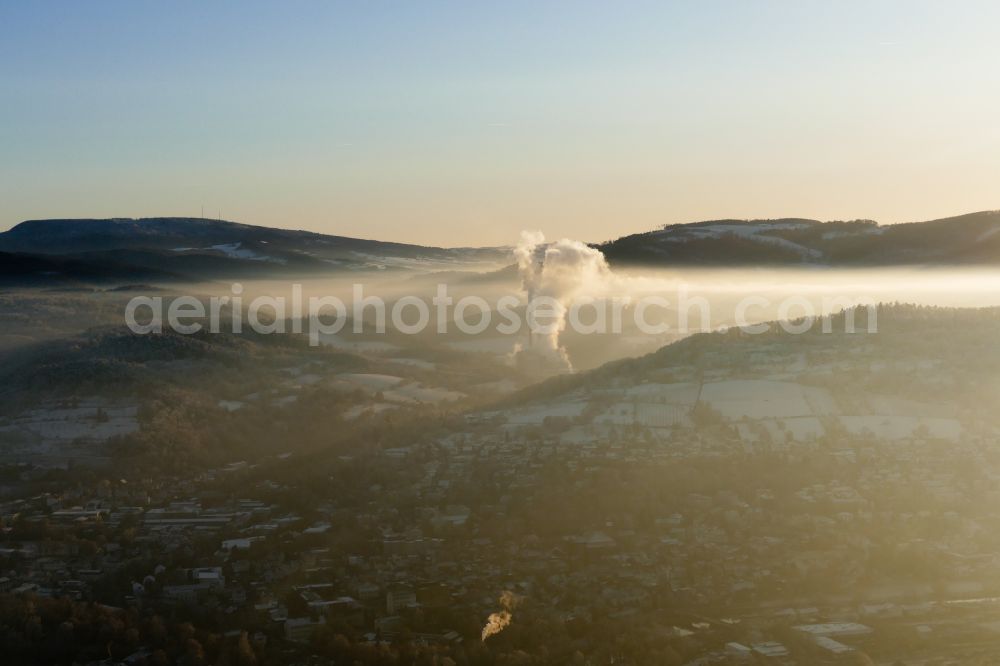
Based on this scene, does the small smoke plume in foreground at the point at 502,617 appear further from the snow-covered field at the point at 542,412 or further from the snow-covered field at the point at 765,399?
the snow-covered field at the point at 765,399

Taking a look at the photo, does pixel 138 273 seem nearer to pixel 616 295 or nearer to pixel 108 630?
pixel 616 295

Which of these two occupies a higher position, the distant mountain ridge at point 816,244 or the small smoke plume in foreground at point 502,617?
the distant mountain ridge at point 816,244

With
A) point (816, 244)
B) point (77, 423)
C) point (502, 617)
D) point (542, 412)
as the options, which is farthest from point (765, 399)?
point (816, 244)

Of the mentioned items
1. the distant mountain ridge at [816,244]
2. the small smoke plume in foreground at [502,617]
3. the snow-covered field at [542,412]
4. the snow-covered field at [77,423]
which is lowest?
the small smoke plume in foreground at [502,617]

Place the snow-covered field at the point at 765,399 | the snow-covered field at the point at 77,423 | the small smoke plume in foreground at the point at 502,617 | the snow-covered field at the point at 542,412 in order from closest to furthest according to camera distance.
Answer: the small smoke plume in foreground at the point at 502,617
the snow-covered field at the point at 765,399
the snow-covered field at the point at 542,412
the snow-covered field at the point at 77,423

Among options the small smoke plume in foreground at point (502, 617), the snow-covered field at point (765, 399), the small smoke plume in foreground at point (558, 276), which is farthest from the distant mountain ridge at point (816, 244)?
the small smoke plume in foreground at point (502, 617)

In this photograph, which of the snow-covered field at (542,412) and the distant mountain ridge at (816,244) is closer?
the snow-covered field at (542,412)

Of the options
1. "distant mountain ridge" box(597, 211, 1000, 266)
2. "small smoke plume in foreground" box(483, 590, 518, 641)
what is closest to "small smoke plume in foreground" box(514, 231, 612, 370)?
"distant mountain ridge" box(597, 211, 1000, 266)
